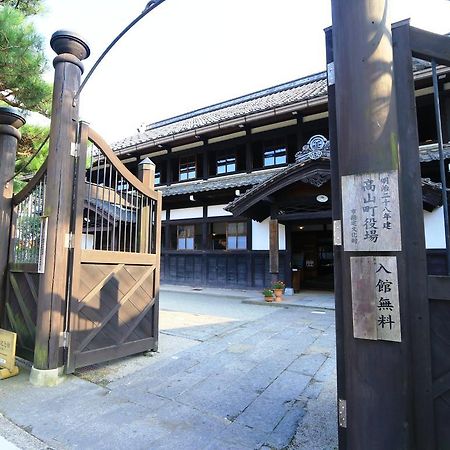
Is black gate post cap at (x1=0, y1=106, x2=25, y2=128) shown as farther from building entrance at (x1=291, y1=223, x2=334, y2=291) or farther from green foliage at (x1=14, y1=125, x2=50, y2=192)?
building entrance at (x1=291, y1=223, x2=334, y2=291)

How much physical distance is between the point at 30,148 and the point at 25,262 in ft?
10.7

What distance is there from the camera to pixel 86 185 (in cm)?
443

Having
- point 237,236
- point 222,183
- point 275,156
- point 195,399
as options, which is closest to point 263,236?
point 237,236

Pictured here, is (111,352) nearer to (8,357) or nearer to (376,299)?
(8,357)

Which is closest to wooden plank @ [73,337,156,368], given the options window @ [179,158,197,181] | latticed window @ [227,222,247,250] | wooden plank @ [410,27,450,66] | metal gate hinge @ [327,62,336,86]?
metal gate hinge @ [327,62,336,86]

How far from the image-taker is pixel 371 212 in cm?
208

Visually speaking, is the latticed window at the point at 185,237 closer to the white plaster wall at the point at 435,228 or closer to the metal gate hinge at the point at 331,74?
the white plaster wall at the point at 435,228

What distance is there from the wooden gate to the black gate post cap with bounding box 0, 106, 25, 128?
3.44 ft

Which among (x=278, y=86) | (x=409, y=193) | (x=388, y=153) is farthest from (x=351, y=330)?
(x=278, y=86)

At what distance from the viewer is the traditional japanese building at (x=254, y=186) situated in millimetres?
9182

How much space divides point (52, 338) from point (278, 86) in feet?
55.1

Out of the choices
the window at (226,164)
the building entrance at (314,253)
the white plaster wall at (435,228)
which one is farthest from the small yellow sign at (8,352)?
the building entrance at (314,253)

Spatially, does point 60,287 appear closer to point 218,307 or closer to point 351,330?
point 351,330

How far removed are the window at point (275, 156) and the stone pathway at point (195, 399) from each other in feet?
26.5
